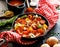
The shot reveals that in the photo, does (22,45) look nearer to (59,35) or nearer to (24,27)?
(24,27)

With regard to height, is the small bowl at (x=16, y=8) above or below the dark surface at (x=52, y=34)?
above

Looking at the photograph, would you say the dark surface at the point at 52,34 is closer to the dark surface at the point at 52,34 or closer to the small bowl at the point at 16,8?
A: the dark surface at the point at 52,34

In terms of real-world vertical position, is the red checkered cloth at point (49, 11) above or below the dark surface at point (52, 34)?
above

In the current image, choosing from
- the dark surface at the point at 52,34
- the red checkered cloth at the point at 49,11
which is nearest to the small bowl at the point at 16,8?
the red checkered cloth at the point at 49,11

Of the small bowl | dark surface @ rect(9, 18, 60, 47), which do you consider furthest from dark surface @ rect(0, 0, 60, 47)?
the small bowl

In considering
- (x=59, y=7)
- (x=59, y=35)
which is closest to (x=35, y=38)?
(x=59, y=35)

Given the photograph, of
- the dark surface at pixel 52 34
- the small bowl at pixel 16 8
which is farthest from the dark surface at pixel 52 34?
the small bowl at pixel 16 8

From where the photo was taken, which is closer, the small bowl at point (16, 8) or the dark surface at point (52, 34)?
the dark surface at point (52, 34)

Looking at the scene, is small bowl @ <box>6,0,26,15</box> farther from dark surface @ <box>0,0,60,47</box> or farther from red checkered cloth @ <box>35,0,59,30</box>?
dark surface @ <box>0,0,60,47</box>
